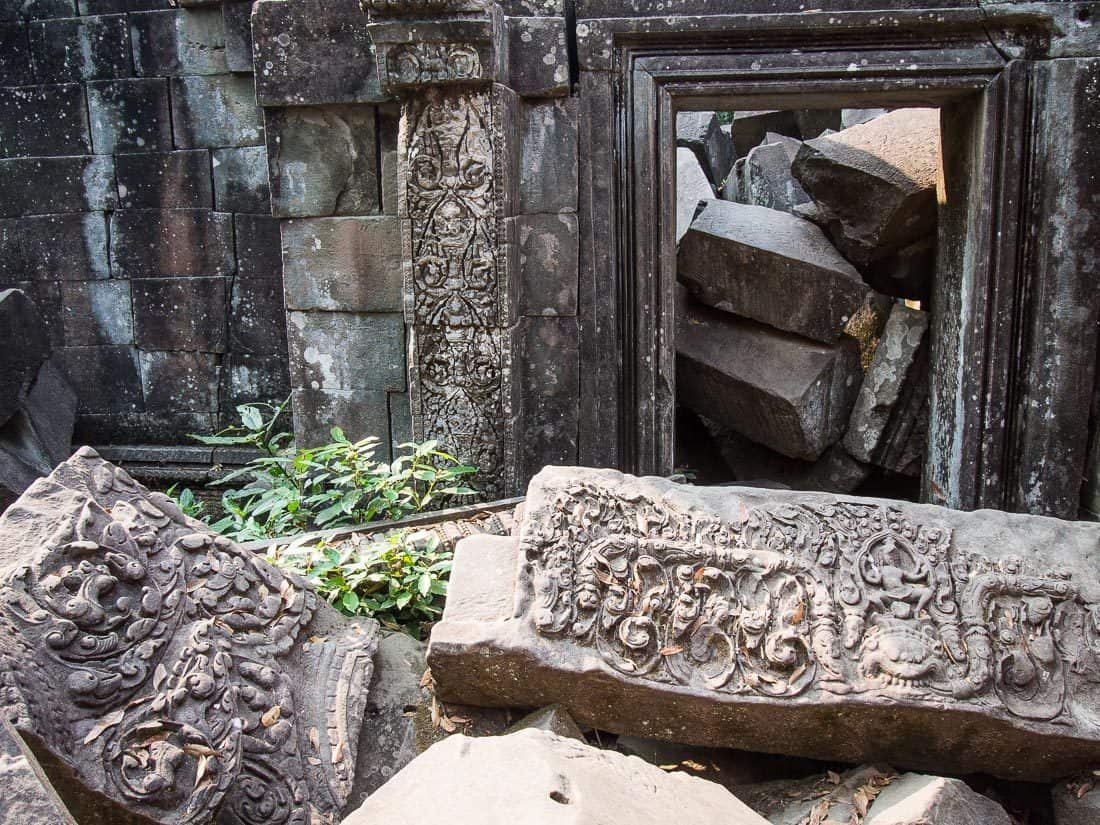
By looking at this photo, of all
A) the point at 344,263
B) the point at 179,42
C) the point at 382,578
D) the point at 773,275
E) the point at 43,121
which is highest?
the point at 179,42

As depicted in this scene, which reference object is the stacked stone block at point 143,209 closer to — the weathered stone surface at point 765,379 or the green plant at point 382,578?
the weathered stone surface at point 765,379

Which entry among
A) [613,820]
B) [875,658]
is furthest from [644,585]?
[613,820]

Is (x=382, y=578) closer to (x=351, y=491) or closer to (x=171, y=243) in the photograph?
(x=351, y=491)

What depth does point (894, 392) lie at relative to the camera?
4.87 m

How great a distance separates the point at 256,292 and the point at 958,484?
410 centimetres

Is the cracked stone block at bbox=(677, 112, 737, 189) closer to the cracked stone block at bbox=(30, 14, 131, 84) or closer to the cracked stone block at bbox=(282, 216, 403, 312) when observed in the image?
the cracked stone block at bbox=(282, 216, 403, 312)

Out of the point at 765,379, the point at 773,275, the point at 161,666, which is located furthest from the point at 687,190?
the point at 161,666

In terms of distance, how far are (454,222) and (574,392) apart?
95 cm

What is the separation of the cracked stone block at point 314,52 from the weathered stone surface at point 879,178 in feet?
8.21

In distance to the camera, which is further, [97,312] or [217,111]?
[97,312]

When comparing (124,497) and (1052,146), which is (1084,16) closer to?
(1052,146)

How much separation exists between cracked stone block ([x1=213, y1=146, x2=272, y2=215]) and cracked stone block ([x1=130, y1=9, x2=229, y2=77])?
49 centimetres

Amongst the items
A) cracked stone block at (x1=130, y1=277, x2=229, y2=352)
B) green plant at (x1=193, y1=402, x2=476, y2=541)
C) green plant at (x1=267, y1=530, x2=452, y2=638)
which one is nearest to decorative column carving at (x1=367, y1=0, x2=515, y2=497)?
green plant at (x1=193, y1=402, x2=476, y2=541)

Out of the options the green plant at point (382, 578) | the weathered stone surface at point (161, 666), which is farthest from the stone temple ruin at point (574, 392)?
the green plant at point (382, 578)
